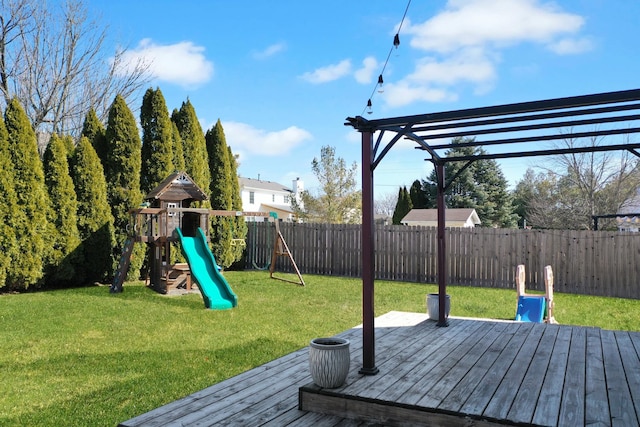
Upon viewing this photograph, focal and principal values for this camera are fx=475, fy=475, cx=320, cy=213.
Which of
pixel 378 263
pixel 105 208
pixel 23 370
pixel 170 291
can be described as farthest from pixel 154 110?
pixel 23 370

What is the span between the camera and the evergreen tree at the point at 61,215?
9969 mm

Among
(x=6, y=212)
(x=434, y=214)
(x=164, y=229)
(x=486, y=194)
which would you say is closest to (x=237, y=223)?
(x=164, y=229)

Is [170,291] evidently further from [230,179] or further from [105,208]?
[230,179]

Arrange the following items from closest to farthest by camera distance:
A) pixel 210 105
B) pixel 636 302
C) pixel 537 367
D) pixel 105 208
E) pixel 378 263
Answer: pixel 537 367 → pixel 636 302 → pixel 105 208 → pixel 378 263 → pixel 210 105

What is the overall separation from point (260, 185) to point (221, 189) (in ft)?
78.3

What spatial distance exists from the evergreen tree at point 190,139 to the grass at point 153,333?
367 cm

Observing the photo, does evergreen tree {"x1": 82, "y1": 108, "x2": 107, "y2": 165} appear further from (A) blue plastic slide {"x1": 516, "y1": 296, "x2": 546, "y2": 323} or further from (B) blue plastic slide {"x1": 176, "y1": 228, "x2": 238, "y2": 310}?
(A) blue plastic slide {"x1": 516, "y1": 296, "x2": 546, "y2": 323}

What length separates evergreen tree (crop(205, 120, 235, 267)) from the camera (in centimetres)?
1302

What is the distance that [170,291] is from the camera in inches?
364

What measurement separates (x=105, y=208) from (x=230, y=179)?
150 inches

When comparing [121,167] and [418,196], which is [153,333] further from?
[418,196]

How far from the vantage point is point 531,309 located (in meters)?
6.66

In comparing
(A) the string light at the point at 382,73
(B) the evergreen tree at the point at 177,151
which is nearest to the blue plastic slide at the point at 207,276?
(B) the evergreen tree at the point at 177,151

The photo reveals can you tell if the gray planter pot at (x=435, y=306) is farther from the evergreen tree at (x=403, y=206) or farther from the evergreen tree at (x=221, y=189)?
the evergreen tree at (x=403, y=206)
